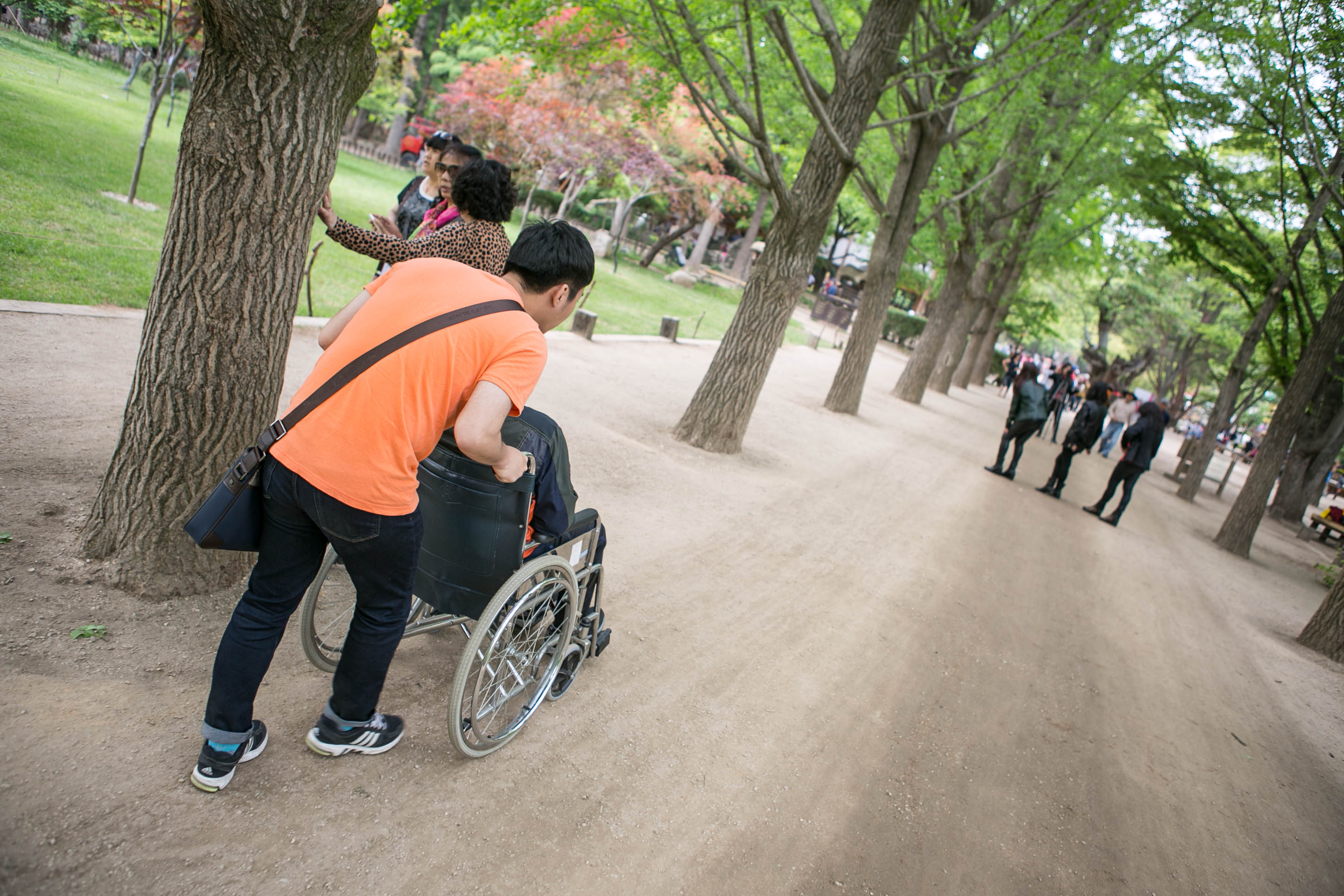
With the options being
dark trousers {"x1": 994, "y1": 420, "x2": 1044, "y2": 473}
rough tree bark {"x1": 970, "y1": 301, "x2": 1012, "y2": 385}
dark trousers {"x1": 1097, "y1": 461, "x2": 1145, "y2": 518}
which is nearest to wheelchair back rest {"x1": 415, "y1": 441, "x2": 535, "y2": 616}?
dark trousers {"x1": 994, "y1": 420, "x2": 1044, "y2": 473}

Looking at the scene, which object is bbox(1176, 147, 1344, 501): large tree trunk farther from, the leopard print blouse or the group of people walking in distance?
the leopard print blouse

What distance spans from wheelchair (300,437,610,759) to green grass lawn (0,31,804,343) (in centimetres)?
433

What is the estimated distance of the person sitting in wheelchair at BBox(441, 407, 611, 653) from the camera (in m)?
2.67

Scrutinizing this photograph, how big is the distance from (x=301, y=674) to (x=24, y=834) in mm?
991

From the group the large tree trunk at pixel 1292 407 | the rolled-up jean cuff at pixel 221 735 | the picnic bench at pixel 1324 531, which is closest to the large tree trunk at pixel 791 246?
the rolled-up jean cuff at pixel 221 735

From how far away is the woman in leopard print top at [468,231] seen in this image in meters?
3.30

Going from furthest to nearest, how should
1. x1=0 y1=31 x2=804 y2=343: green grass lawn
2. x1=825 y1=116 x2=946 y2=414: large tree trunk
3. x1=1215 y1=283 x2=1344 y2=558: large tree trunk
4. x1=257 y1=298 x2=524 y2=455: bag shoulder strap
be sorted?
x1=825 y1=116 x2=946 y2=414: large tree trunk < x1=1215 y1=283 x2=1344 y2=558: large tree trunk < x1=0 y1=31 x2=804 y2=343: green grass lawn < x1=257 y1=298 x2=524 y2=455: bag shoulder strap

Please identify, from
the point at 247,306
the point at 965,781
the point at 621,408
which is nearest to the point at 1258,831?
the point at 965,781

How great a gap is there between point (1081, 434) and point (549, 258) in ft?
34.3

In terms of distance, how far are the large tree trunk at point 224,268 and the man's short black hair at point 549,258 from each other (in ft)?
4.06

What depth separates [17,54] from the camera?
469 cm

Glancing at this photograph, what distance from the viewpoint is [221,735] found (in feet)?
7.57

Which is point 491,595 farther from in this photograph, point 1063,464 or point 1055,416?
point 1055,416

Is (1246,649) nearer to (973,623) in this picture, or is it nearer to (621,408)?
(973,623)
